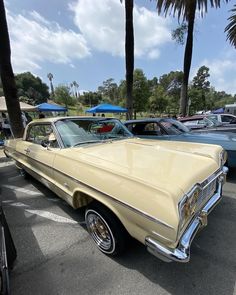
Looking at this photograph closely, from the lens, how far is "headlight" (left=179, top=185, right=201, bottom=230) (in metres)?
1.55

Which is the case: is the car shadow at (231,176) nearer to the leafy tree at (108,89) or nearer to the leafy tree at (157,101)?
the leafy tree at (157,101)

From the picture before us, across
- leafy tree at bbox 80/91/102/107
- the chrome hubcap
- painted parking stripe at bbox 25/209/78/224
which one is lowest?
painted parking stripe at bbox 25/209/78/224

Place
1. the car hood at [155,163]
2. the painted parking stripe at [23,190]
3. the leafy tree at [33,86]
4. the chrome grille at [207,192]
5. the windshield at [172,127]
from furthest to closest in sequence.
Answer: the leafy tree at [33,86] < the windshield at [172,127] < the painted parking stripe at [23,190] < the chrome grille at [207,192] < the car hood at [155,163]

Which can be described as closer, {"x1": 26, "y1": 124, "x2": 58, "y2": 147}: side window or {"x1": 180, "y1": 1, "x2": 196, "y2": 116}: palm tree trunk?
{"x1": 26, "y1": 124, "x2": 58, "y2": 147}: side window

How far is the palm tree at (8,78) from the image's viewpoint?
6.39 meters

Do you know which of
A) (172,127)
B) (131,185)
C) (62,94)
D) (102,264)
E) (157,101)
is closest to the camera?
(131,185)

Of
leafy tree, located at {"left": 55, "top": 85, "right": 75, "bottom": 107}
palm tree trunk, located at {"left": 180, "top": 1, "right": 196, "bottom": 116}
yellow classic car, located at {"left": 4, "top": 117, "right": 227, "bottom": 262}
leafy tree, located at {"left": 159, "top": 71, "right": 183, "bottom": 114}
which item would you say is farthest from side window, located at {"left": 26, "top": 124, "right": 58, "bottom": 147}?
leafy tree, located at {"left": 55, "top": 85, "right": 75, "bottom": 107}

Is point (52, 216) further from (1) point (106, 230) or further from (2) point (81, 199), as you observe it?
(1) point (106, 230)

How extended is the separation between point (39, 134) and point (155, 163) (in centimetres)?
290

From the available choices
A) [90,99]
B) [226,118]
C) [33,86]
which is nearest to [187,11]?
[226,118]

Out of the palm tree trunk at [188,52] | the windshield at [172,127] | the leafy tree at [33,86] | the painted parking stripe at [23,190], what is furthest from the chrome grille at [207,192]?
the leafy tree at [33,86]

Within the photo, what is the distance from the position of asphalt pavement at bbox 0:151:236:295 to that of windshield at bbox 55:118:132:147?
129cm

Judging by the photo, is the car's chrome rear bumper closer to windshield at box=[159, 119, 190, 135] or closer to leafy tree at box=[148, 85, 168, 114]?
windshield at box=[159, 119, 190, 135]

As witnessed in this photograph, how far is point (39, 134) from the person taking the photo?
13.3 feet
